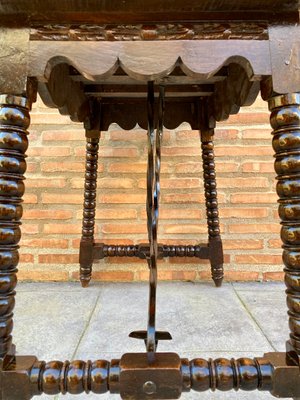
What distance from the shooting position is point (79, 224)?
1.44 m

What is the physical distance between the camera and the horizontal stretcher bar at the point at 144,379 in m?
0.51

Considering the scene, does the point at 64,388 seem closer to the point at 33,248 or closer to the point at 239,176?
the point at 33,248

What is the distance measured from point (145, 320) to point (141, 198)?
1.86 ft

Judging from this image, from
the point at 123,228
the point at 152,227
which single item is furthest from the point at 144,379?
the point at 123,228

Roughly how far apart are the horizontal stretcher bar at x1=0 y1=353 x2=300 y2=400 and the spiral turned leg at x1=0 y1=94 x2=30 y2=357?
58 mm

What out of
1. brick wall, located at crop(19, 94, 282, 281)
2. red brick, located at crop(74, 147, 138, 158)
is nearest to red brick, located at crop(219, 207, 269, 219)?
brick wall, located at crop(19, 94, 282, 281)

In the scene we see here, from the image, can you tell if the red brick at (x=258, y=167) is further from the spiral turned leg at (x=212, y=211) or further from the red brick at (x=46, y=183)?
the red brick at (x=46, y=183)

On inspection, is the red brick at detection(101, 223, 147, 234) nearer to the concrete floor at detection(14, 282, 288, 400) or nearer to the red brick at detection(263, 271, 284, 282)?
the concrete floor at detection(14, 282, 288, 400)

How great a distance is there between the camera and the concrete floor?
830mm

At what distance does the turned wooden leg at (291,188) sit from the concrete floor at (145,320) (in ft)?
0.83

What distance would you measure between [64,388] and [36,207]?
1027 millimetres

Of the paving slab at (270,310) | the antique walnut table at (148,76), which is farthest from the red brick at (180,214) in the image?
the antique walnut table at (148,76)

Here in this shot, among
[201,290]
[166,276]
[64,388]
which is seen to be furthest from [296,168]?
[166,276]

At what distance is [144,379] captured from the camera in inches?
20.2
